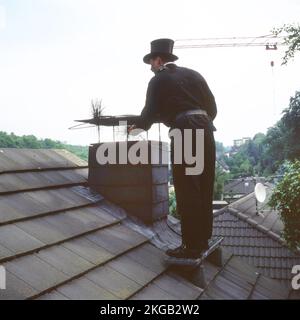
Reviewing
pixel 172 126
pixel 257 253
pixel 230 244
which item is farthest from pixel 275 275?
pixel 172 126

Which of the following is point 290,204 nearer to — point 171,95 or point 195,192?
point 195,192

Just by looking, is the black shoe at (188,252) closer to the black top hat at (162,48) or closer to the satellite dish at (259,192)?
the black top hat at (162,48)

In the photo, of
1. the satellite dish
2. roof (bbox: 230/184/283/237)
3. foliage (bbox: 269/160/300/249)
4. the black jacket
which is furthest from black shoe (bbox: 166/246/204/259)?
roof (bbox: 230/184/283/237)

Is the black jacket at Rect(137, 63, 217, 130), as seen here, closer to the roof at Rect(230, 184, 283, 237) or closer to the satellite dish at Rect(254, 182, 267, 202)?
the satellite dish at Rect(254, 182, 267, 202)

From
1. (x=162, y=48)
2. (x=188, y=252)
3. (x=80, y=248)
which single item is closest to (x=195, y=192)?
(x=188, y=252)

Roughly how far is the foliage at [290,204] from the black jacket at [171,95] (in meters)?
5.59

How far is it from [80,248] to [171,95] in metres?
1.55

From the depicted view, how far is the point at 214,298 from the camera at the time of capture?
3135 millimetres

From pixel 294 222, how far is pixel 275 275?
1.66 metres

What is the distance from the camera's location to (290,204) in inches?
324

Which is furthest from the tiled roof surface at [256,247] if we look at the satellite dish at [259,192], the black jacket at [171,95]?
the black jacket at [171,95]

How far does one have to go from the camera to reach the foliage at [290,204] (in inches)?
320
